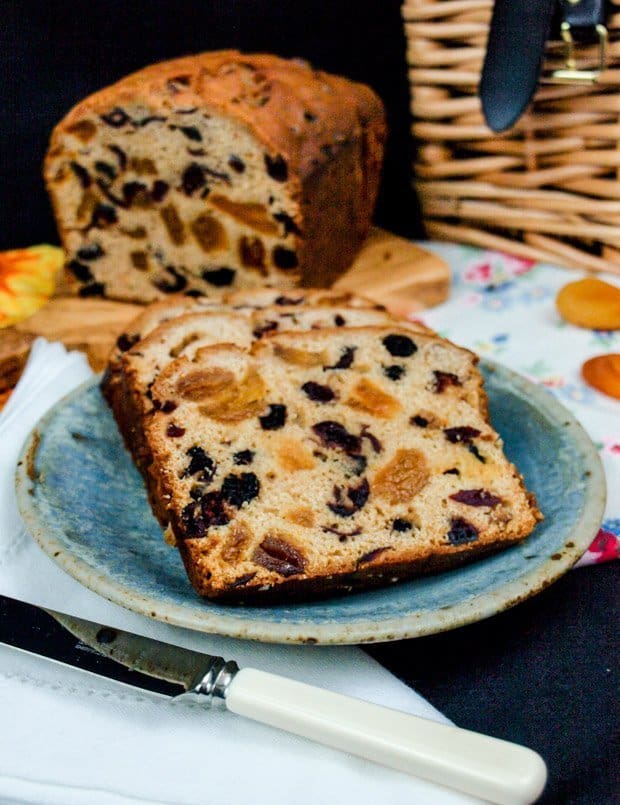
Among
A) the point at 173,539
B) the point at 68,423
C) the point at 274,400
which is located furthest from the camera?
the point at 68,423

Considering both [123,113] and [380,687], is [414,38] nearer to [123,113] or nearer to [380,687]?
[123,113]

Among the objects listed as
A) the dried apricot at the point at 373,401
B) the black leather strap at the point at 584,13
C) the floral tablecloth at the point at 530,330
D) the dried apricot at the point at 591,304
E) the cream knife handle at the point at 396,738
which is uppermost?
the black leather strap at the point at 584,13

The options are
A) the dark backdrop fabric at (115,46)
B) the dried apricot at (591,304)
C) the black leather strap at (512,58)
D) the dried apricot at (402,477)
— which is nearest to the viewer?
the dried apricot at (402,477)

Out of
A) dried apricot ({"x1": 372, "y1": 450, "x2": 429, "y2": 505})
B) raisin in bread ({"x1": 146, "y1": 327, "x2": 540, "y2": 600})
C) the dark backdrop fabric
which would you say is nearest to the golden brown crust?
the dark backdrop fabric

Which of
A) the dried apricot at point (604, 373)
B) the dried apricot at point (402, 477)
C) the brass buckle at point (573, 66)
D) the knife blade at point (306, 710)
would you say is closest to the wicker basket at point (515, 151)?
the brass buckle at point (573, 66)

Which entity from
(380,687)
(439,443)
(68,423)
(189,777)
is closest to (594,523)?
(439,443)

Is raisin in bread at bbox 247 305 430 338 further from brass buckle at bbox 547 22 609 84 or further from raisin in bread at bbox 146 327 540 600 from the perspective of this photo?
brass buckle at bbox 547 22 609 84

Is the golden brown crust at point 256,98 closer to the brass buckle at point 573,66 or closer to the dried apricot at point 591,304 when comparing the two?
the brass buckle at point 573,66
